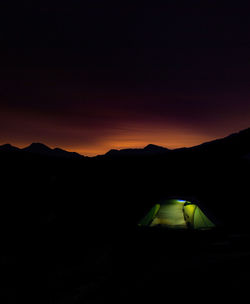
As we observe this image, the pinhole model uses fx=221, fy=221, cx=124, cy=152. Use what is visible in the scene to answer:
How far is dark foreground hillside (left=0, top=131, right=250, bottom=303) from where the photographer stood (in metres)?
3.94

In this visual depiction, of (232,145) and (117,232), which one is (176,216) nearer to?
(117,232)

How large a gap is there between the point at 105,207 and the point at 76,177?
3.91 m

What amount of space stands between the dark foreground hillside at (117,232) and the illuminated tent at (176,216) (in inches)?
10.5

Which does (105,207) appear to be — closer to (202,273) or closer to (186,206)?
(186,206)

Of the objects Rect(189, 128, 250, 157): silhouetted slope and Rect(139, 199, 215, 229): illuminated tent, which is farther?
Rect(139, 199, 215, 229): illuminated tent

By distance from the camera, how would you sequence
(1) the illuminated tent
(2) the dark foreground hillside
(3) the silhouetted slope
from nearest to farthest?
(3) the silhouetted slope < (2) the dark foreground hillside < (1) the illuminated tent

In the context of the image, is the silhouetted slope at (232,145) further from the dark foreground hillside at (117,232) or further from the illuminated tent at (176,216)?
the illuminated tent at (176,216)

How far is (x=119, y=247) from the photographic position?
7.02m

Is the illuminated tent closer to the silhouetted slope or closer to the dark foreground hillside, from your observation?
the dark foreground hillside

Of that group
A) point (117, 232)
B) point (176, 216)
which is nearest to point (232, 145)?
point (176, 216)

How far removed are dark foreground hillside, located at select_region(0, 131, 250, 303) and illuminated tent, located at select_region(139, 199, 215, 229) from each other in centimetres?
A: 27

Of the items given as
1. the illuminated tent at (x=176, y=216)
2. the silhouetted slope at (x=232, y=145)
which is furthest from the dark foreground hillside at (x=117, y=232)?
the illuminated tent at (x=176, y=216)

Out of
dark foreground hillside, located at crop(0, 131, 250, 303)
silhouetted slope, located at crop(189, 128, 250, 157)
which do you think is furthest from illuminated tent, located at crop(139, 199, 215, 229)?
silhouetted slope, located at crop(189, 128, 250, 157)

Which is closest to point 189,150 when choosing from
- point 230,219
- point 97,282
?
point 97,282
